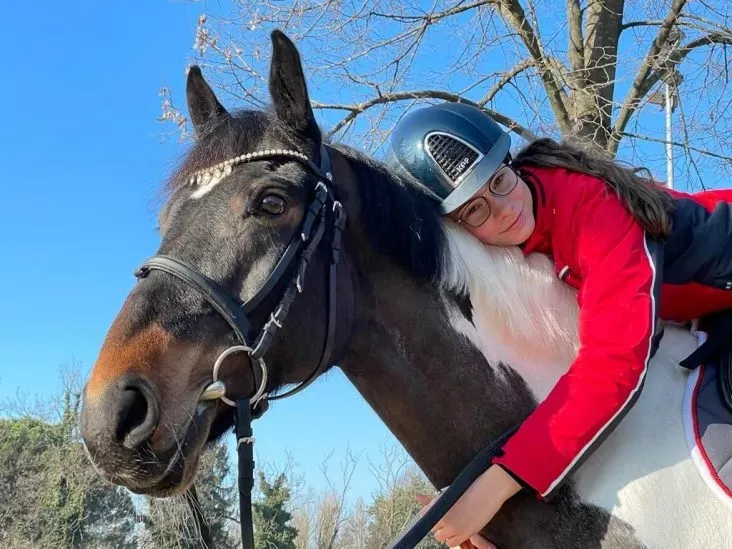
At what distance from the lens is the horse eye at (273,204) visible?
220cm

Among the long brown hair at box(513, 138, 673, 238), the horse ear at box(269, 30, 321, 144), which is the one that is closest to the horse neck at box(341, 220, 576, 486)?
the long brown hair at box(513, 138, 673, 238)

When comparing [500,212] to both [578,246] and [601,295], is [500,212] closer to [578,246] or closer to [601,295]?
[578,246]

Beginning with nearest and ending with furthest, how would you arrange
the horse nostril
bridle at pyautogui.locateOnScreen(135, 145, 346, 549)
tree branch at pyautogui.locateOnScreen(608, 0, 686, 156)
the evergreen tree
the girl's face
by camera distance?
the horse nostril < bridle at pyautogui.locateOnScreen(135, 145, 346, 549) < the girl's face < tree branch at pyautogui.locateOnScreen(608, 0, 686, 156) < the evergreen tree

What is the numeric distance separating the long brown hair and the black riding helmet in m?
0.22

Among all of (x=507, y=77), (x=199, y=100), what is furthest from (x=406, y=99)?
(x=199, y=100)

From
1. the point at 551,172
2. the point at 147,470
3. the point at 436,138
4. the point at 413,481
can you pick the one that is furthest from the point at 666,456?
the point at 413,481

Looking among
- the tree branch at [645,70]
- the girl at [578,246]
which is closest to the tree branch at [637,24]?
the tree branch at [645,70]

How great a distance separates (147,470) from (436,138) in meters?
1.62

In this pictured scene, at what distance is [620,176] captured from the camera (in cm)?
250

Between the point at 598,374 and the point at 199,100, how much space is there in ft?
6.27

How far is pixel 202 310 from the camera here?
1989 mm

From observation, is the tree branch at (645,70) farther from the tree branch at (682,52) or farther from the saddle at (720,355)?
the saddle at (720,355)

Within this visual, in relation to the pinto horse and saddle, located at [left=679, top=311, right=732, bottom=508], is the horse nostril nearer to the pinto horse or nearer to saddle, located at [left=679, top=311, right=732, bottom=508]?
the pinto horse

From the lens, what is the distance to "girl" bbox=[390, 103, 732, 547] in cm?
203
